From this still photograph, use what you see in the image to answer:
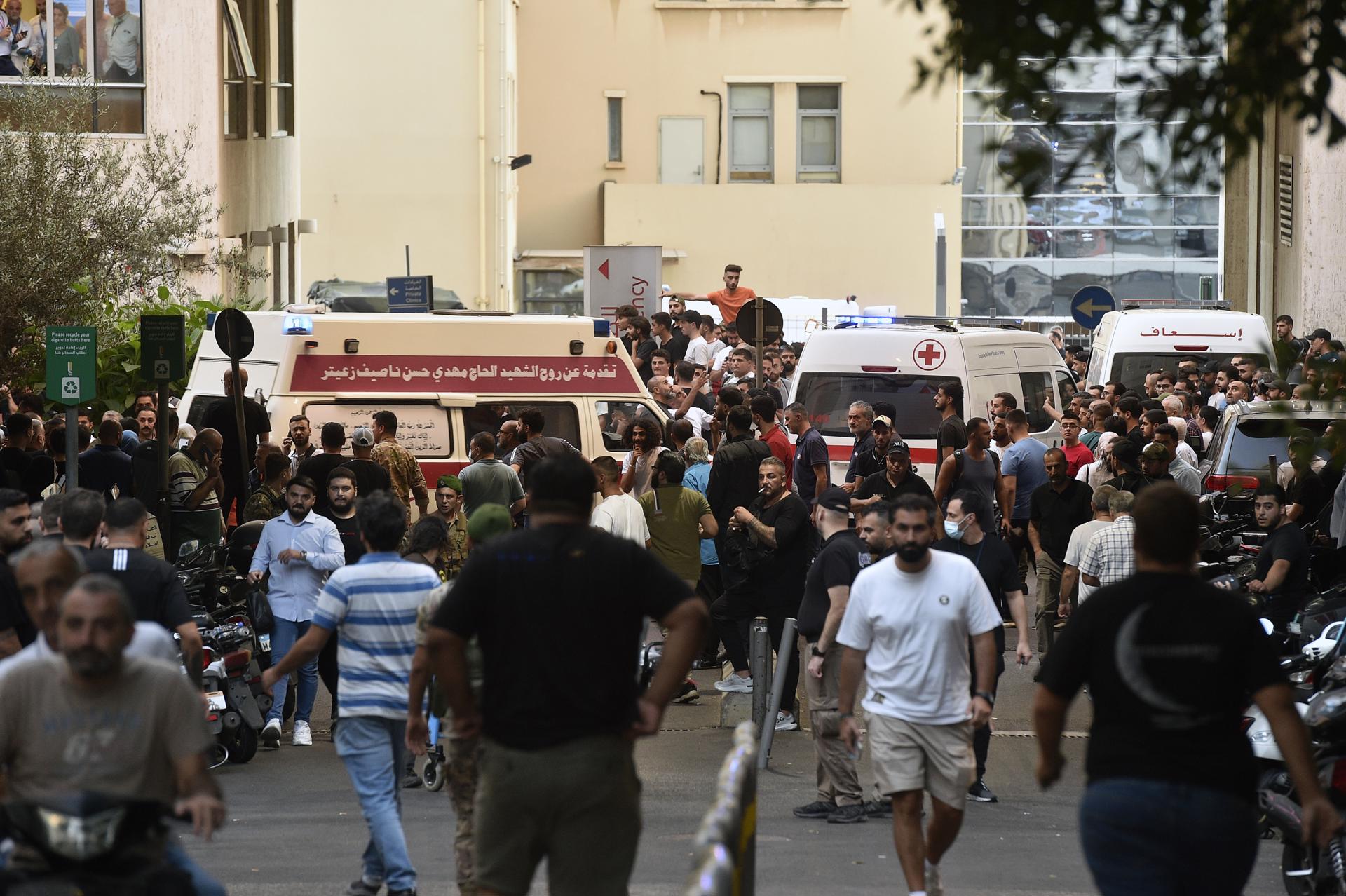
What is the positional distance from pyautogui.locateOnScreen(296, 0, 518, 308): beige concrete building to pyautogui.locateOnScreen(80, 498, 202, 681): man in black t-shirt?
1221 inches

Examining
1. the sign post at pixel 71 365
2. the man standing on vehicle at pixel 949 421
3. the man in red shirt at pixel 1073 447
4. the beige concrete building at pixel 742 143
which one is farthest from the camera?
the beige concrete building at pixel 742 143

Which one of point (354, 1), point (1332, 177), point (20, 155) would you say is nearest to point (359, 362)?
point (20, 155)

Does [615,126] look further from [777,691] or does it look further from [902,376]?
[777,691]

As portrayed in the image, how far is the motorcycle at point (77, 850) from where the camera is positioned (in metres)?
4.89

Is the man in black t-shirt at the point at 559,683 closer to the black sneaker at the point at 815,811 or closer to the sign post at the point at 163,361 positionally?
the black sneaker at the point at 815,811

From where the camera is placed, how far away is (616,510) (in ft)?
41.0

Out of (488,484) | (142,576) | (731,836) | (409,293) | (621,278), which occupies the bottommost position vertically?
(731,836)

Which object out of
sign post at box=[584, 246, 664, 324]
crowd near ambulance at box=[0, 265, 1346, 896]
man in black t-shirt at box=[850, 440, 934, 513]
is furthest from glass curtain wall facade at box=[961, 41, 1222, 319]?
man in black t-shirt at box=[850, 440, 934, 513]

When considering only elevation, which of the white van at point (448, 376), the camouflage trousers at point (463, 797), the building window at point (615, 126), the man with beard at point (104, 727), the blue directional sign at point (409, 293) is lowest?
the camouflage trousers at point (463, 797)

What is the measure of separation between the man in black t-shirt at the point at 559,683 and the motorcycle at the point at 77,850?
1046 millimetres

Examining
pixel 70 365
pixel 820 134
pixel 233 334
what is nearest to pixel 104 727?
pixel 70 365

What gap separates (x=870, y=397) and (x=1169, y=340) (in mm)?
5665

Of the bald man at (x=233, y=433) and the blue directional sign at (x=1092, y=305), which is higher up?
the blue directional sign at (x=1092, y=305)

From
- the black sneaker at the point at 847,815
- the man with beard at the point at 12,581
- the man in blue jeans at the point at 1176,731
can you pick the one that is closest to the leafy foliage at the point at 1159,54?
the man in blue jeans at the point at 1176,731
